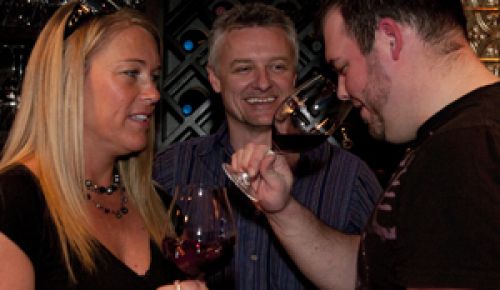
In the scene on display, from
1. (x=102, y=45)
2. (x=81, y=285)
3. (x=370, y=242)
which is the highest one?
(x=102, y=45)

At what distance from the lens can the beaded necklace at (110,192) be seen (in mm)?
2068

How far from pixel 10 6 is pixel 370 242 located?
8.79ft

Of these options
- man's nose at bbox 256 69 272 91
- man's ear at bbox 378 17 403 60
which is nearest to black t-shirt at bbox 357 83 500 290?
man's ear at bbox 378 17 403 60

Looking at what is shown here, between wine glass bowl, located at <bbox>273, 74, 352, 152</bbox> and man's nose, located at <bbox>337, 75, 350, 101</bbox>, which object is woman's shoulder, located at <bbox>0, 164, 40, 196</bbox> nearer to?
wine glass bowl, located at <bbox>273, 74, 352, 152</bbox>

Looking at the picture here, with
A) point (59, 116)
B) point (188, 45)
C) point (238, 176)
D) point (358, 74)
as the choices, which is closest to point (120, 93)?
point (59, 116)

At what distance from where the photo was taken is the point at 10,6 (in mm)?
3486

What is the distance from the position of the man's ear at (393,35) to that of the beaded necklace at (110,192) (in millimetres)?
1034

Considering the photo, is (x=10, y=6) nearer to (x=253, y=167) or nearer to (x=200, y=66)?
(x=200, y=66)

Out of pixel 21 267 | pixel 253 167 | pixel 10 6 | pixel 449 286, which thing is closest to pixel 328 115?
pixel 253 167

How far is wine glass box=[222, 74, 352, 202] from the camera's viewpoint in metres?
1.97

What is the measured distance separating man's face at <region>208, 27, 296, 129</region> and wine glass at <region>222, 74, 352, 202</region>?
0.74 metres

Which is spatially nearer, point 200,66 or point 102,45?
point 102,45

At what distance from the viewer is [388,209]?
4.88ft

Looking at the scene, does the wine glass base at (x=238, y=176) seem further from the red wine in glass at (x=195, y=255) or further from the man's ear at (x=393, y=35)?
the man's ear at (x=393, y=35)
